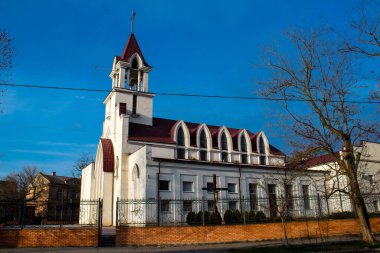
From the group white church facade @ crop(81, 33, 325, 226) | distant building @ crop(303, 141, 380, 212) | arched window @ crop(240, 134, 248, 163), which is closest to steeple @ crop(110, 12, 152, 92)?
white church facade @ crop(81, 33, 325, 226)

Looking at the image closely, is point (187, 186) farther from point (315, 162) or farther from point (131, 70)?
point (131, 70)

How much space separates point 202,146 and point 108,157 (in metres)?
10.3

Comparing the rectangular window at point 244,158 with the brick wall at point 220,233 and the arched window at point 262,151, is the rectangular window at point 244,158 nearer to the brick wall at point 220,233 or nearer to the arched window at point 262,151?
the arched window at point 262,151

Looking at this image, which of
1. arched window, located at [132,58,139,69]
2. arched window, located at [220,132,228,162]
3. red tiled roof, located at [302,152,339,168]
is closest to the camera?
red tiled roof, located at [302,152,339,168]

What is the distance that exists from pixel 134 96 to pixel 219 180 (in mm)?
13900

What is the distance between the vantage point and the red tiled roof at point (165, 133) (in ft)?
116

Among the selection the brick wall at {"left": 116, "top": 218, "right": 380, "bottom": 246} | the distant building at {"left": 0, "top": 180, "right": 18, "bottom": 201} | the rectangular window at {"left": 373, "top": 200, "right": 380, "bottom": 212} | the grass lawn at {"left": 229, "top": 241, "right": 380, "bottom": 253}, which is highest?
the distant building at {"left": 0, "top": 180, "right": 18, "bottom": 201}

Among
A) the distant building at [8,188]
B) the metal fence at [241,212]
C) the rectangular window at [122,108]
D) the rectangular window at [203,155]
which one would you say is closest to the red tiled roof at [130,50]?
the rectangular window at [122,108]

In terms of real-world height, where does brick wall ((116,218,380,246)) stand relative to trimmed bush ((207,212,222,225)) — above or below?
below

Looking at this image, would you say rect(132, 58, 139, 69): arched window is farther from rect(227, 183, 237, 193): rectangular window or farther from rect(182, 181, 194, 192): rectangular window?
rect(227, 183, 237, 193): rectangular window

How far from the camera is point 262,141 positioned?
4222cm

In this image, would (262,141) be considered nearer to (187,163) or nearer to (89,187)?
(187,163)

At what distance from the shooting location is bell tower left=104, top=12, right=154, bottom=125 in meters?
38.2

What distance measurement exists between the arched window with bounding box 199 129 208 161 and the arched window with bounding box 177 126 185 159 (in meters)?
2.11
